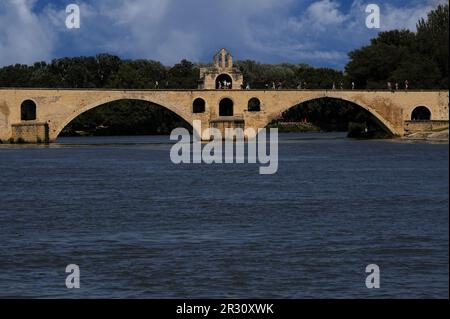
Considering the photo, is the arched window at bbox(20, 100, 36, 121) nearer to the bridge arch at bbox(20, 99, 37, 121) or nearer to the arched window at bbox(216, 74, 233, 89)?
the bridge arch at bbox(20, 99, 37, 121)

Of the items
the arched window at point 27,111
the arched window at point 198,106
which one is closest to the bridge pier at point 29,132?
the arched window at point 27,111

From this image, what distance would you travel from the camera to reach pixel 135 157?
6662 centimetres

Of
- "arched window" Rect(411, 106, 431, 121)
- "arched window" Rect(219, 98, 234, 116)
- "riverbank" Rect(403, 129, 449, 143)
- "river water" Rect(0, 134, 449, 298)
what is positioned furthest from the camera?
"arched window" Rect(411, 106, 431, 121)

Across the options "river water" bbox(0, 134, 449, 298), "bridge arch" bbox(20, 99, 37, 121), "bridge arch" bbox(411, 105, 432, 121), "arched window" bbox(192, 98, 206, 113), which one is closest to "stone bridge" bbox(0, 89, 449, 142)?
"bridge arch" bbox(411, 105, 432, 121)

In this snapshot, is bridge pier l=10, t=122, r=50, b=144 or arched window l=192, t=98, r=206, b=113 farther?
arched window l=192, t=98, r=206, b=113

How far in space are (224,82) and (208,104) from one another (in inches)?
185

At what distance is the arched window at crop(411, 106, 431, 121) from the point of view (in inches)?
3934

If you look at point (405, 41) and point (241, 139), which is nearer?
point (241, 139)

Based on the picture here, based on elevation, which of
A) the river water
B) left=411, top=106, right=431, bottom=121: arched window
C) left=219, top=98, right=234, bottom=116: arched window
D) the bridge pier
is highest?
left=219, top=98, right=234, bottom=116: arched window

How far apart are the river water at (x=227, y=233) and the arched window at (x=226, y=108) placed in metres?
49.3

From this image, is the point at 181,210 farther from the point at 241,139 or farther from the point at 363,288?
the point at 241,139

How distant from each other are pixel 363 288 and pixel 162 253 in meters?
5.84

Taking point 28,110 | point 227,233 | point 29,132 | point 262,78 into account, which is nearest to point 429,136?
point 29,132
